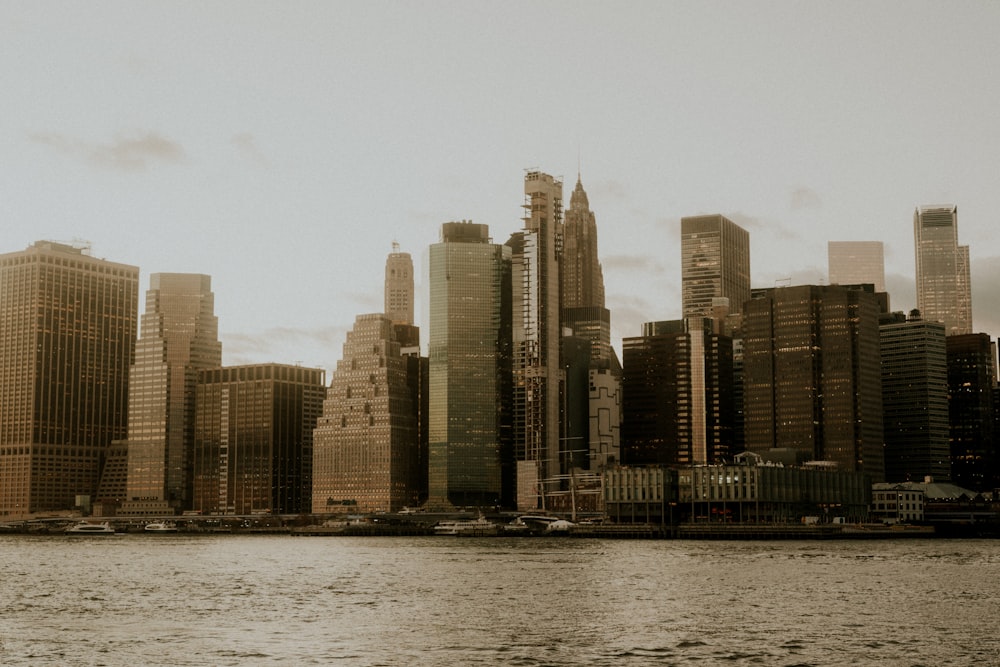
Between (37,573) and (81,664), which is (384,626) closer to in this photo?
(81,664)

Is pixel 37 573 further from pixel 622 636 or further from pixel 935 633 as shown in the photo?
pixel 935 633

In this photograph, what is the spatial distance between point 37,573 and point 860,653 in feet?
425

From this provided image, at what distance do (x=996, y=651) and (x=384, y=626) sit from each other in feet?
149

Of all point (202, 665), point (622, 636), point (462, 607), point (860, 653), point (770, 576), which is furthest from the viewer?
point (770, 576)

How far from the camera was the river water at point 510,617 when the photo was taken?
88.1m

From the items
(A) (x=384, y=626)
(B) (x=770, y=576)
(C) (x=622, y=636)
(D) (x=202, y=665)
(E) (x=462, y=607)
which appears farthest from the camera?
→ (B) (x=770, y=576)

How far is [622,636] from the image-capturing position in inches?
3871

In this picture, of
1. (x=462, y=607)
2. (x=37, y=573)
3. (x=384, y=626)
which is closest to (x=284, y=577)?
(x=37, y=573)

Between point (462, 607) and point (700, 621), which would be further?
point (462, 607)

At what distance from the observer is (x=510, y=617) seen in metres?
112

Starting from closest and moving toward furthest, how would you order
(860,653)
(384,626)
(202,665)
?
1. (202,665)
2. (860,653)
3. (384,626)

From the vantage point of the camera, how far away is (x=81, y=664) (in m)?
83.1

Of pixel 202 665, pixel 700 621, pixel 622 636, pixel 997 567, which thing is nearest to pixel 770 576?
pixel 997 567

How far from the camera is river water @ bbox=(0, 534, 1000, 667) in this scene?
8806 centimetres
